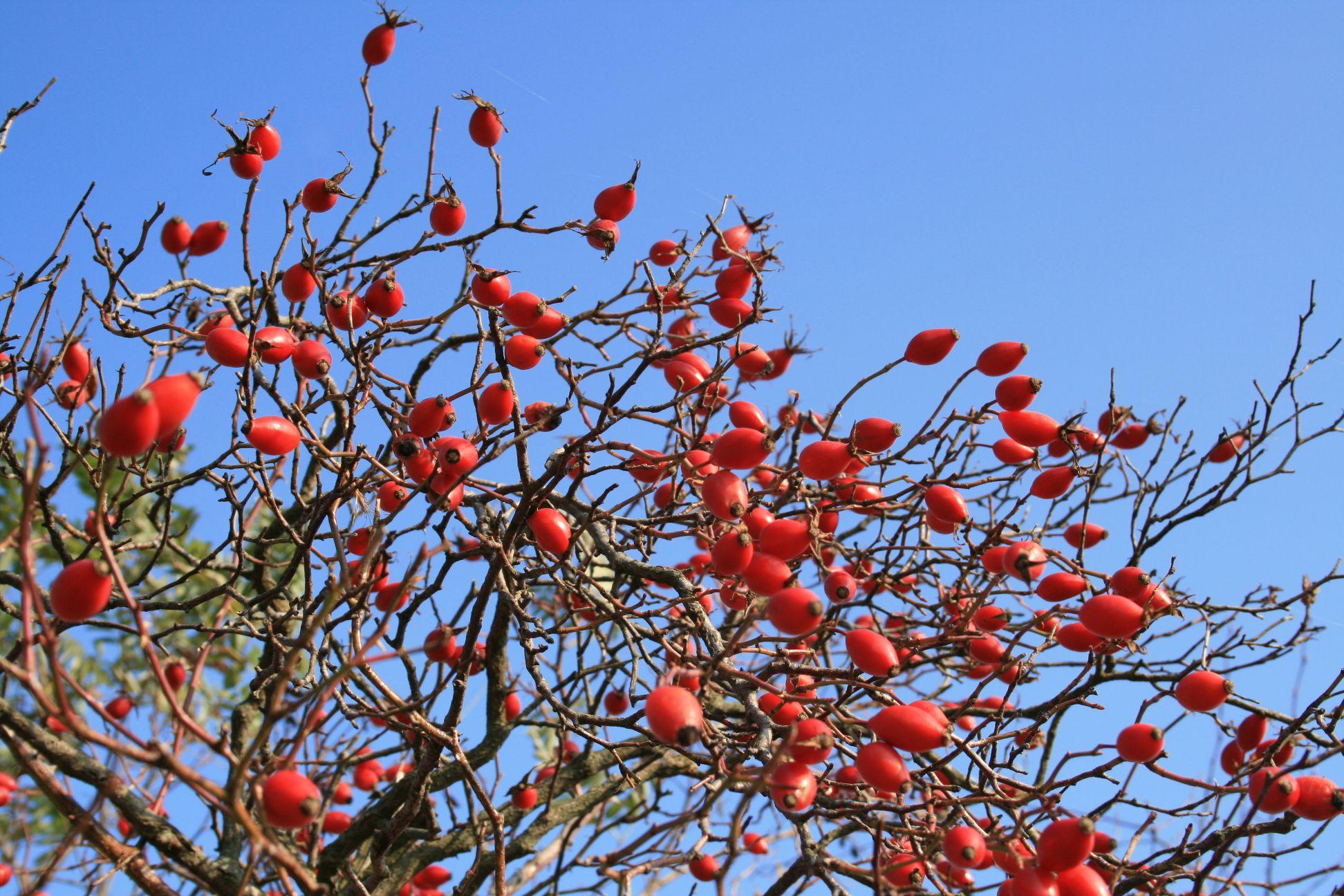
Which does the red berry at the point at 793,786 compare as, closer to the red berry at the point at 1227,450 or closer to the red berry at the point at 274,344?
→ the red berry at the point at 274,344

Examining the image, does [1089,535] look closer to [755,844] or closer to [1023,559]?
[1023,559]

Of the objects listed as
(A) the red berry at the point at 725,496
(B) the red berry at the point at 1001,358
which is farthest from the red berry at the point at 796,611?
(B) the red berry at the point at 1001,358

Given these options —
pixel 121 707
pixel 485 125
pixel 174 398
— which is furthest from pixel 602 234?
pixel 121 707

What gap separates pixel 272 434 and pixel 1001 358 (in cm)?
234

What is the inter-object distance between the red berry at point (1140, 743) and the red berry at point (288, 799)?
2.07 meters

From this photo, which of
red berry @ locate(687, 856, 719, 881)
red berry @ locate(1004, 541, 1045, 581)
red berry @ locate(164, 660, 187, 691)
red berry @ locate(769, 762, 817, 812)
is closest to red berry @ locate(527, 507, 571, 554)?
red berry @ locate(769, 762, 817, 812)

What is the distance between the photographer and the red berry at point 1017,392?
3281mm

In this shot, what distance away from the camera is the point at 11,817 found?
18.6ft

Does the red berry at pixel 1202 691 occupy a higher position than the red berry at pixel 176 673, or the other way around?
the red berry at pixel 176 673

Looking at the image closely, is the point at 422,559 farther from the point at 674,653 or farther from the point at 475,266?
the point at 475,266

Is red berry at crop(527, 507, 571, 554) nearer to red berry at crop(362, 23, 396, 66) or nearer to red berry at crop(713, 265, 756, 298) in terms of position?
Answer: red berry at crop(713, 265, 756, 298)

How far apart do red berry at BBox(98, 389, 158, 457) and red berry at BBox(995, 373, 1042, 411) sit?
2.62 m

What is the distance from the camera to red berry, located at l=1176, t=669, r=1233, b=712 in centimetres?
270

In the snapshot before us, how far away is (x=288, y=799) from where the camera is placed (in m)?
1.76
